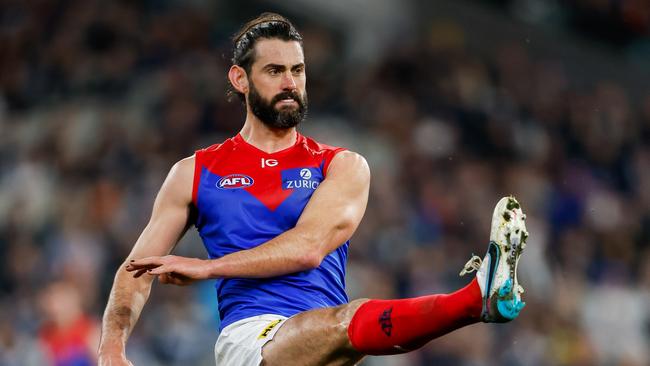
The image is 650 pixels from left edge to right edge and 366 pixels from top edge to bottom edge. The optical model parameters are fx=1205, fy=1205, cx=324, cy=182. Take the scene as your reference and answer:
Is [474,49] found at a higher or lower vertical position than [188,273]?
higher

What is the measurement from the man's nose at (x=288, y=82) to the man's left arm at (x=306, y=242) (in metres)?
0.42

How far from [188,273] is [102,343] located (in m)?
0.64

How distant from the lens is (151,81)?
11945 mm

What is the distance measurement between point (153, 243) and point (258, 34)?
1092 millimetres

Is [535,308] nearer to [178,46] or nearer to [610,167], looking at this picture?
[610,167]

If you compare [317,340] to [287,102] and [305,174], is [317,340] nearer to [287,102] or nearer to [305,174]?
[305,174]

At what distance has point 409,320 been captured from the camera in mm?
4699

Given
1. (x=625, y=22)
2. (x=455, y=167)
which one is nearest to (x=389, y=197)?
(x=455, y=167)

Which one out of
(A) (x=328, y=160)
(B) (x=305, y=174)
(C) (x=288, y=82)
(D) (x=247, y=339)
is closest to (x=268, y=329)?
(D) (x=247, y=339)

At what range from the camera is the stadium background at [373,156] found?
32.9ft

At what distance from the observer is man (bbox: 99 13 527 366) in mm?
4961

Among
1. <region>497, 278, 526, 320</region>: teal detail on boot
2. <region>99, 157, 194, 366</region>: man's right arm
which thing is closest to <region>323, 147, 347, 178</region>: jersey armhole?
<region>99, 157, 194, 366</region>: man's right arm

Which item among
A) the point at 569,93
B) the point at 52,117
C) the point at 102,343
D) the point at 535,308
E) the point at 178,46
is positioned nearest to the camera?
the point at 102,343

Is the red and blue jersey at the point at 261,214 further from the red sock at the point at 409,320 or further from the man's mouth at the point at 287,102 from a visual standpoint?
the red sock at the point at 409,320
